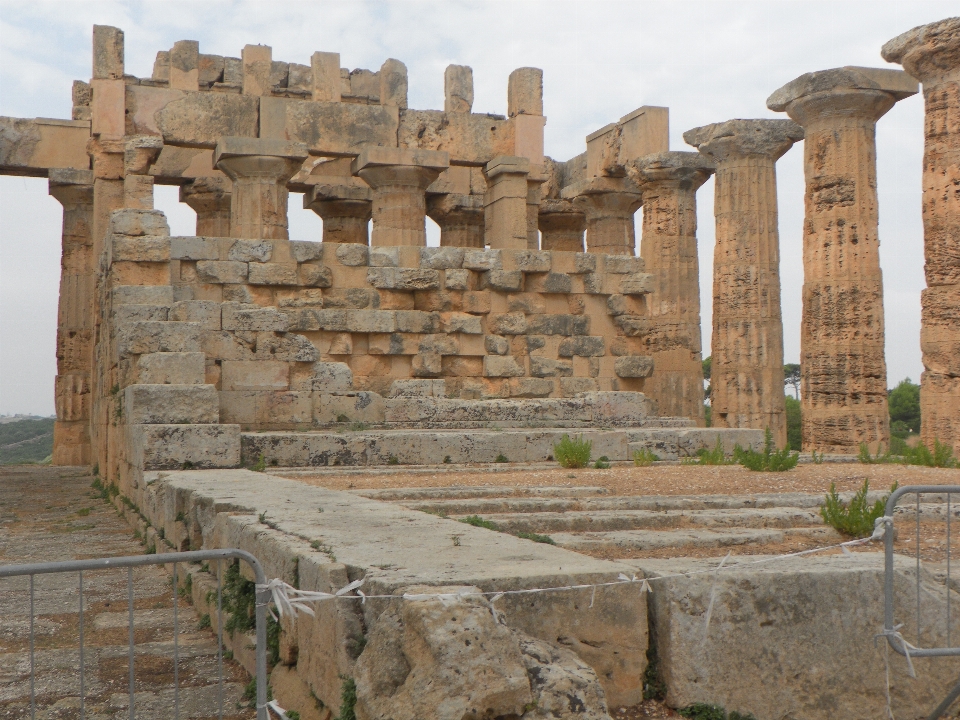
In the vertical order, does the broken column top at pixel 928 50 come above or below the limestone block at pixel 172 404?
above

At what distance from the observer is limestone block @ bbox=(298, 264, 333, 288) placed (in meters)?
13.2

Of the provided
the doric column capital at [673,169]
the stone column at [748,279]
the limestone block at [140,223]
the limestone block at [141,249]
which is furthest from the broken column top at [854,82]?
the limestone block at [141,249]

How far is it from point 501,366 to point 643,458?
12.9 feet

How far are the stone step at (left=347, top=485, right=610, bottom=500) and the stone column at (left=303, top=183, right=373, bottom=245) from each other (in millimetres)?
16452

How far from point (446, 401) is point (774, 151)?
9667 mm

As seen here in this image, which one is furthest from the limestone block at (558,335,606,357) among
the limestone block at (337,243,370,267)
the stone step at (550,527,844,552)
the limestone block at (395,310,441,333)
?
the stone step at (550,527,844,552)

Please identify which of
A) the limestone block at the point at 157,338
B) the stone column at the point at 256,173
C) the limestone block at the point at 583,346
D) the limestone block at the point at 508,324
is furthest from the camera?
the stone column at the point at 256,173

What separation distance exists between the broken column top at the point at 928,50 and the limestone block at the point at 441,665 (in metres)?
14.9

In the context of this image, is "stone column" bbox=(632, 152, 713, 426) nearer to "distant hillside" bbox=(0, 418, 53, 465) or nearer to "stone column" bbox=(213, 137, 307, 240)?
"stone column" bbox=(213, 137, 307, 240)

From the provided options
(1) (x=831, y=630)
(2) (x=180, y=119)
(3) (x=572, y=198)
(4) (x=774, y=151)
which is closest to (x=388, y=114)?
(2) (x=180, y=119)

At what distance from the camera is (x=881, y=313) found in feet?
57.9

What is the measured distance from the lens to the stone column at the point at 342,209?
76.2ft

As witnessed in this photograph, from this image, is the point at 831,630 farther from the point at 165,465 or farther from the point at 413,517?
the point at 165,465

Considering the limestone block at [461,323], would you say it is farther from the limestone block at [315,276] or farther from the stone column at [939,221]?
the stone column at [939,221]
